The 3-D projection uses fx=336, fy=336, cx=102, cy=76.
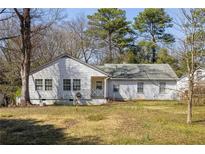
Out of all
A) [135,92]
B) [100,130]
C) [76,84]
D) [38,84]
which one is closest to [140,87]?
[135,92]

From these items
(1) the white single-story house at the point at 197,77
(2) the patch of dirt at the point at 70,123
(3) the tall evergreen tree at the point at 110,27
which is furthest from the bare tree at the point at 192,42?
(3) the tall evergreen tree at the point at 110,27

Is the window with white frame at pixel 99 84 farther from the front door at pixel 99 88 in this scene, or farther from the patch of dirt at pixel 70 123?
the patch of dirt at pixel 70 123

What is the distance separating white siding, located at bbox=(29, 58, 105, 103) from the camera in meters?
24.1

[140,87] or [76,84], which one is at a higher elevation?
[76,84]

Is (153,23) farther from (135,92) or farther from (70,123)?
(70,123)

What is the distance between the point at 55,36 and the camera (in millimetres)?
27156

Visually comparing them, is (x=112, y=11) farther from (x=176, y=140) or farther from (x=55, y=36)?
(x=176, y=140)

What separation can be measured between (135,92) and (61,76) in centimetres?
631

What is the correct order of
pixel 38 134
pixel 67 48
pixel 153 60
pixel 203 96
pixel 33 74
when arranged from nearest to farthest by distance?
pixel 38 134 < pixel 203 96 < pixel 33 74 < pixel 67 48 < pixel 153 60

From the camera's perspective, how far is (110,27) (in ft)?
102

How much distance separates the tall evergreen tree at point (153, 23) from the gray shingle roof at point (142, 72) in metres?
3.69

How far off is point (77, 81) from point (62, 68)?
143 centimetres
